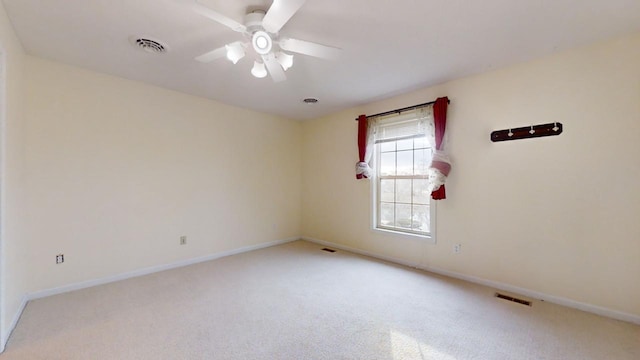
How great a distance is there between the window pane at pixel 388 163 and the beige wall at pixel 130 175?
6.75 ft

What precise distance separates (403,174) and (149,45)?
3359 millimetres

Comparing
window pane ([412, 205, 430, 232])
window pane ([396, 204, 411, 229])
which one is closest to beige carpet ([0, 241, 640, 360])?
window pane ([412, 205, 430, 232])

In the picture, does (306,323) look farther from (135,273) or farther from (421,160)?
(421,160)

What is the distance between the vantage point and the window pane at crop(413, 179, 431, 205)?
3654 millimetres

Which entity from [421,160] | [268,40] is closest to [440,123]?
[421,160]

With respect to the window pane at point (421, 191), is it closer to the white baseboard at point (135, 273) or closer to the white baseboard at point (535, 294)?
the white baseboard at point (535, 294)

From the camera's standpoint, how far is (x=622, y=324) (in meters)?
2.24

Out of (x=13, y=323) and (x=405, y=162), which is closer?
(x=13, y=323)

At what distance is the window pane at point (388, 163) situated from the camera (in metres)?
4.07

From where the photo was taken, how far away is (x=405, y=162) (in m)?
3.92

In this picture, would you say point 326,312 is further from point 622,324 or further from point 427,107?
point 427,107

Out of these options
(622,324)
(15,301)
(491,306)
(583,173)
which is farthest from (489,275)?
(15,301)

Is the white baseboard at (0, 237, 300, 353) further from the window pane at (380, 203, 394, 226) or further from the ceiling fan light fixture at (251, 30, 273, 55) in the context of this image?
the ceiling fan light fixture at (251, 30, 273, 55)

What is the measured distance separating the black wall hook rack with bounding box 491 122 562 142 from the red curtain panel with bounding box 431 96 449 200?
1.79 feet
